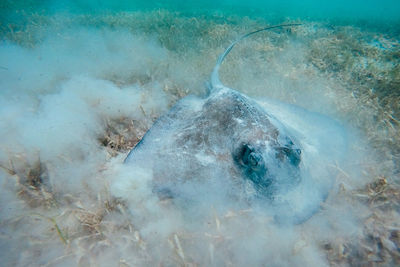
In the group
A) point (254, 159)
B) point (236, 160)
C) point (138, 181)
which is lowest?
point (138, 181)

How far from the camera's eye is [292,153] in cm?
220

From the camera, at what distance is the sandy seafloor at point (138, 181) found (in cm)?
199

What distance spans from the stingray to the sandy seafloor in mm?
219

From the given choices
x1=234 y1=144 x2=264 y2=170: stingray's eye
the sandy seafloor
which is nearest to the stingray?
x1=234 y1=144 x2=264 y2=170: stingray's eye

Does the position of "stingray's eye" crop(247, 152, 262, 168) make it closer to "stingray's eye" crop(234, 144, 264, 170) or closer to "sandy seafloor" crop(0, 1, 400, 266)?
"stingray's eye" crop(234, 144, 264, 170)

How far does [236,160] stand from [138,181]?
3.83 feet

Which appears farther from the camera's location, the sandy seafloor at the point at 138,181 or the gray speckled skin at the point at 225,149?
the gray speckled skin at the point at 225,149

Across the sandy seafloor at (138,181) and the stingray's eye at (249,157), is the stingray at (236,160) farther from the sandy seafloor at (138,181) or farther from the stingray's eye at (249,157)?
the sandy seafloor at (138,181)

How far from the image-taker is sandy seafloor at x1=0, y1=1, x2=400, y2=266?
199 cm

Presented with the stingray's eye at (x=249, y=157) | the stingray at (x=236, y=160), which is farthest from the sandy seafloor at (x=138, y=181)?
the stingray's eye at (x=249, y=157)

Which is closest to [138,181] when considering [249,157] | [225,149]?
[225,149]

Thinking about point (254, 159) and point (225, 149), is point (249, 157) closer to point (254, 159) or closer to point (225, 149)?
point (254, 159)

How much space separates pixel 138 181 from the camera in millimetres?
2322

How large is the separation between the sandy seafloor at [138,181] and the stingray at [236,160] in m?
0.22
